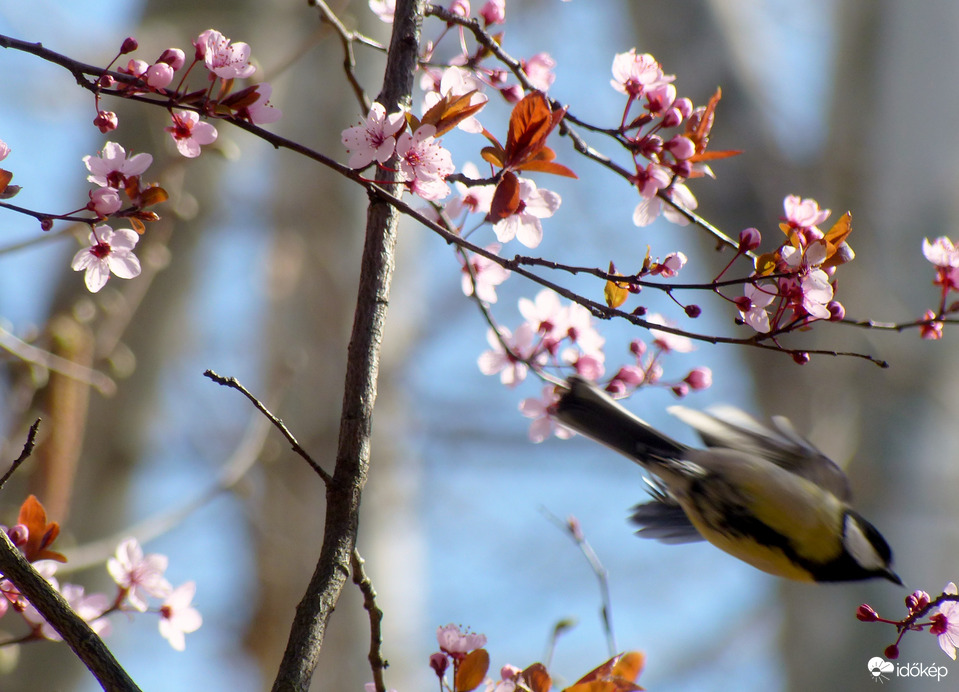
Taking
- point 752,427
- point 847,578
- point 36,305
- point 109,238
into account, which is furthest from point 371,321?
point 36,305

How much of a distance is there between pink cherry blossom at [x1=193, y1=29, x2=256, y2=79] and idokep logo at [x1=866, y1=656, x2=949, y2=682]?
3487 mm

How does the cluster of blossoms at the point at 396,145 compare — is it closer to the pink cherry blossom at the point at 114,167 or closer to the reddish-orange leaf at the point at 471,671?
the pink cherry blossom at the point at 114,167

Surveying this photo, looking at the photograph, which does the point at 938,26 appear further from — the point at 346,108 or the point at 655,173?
the point at 655,173

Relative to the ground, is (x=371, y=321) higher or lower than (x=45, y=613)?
higher

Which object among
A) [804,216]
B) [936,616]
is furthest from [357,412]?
[936,616]

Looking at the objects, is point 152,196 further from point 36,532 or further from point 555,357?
point 555,357

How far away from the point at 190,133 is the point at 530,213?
17.8 inches

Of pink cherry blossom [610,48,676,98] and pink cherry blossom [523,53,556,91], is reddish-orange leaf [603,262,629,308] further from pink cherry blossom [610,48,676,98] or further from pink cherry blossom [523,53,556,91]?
pink cherry blossom [523,53,556,91]

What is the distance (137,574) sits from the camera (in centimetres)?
122

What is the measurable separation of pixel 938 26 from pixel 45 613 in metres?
5.18

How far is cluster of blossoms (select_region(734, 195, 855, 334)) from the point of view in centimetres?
103

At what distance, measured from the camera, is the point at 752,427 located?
5.37 feet

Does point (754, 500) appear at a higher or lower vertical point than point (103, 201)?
higher

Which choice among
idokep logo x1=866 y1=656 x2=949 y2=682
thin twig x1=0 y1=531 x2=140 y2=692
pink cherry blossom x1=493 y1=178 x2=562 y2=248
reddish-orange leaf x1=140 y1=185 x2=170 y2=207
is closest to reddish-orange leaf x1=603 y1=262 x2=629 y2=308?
pink cherry blossom x1=493 y1=178 x2=562 y2=248
